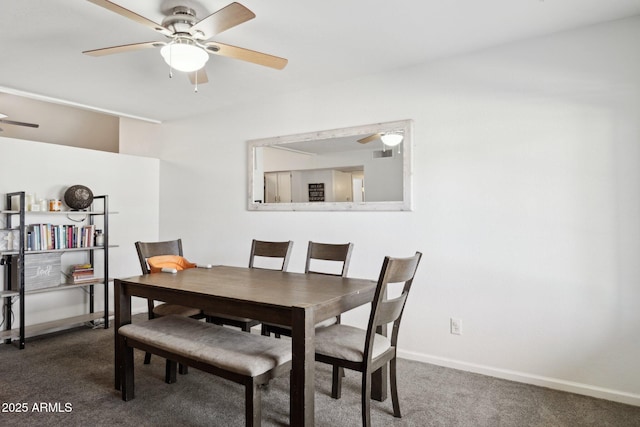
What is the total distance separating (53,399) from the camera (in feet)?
8.00

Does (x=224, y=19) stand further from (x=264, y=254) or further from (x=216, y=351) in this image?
(x=264, y=254)

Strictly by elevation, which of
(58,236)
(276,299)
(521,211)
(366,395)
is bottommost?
(366,395)

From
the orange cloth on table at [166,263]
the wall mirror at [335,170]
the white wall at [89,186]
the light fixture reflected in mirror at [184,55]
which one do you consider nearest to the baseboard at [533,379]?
the wall mirror at [335,170]

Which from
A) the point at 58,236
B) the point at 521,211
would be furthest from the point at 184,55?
the point at 58,236

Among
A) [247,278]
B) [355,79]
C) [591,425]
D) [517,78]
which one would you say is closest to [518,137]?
[517,78]

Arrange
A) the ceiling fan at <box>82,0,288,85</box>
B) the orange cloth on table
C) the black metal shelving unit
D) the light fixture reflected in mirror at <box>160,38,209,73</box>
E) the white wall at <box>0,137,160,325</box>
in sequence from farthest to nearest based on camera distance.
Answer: the white wall at <box>0,137,160,325</box> < the black metal shelving unit < the orange cloth on table < the light fixture reflected in mirror at <box>160,38,209,73</box> < the ceiling fan at <box>82,0,288,85</box>

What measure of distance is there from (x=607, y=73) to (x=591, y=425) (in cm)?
210

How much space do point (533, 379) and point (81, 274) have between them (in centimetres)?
411

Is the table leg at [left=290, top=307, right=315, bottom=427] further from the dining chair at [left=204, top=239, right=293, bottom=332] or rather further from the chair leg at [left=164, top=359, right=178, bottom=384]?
the chair leg at [left=164, top=359, right=178, bottom=384]

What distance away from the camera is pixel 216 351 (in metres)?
1.96

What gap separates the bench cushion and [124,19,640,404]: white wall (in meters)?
1.49

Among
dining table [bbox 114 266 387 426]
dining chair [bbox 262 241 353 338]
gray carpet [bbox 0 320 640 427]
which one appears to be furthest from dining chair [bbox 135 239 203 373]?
dining chair [bbox 262 241 353 338]

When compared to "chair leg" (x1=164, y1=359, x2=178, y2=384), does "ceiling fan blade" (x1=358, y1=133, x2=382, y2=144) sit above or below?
above

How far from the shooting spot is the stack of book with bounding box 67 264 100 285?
12.8ft
